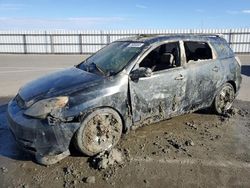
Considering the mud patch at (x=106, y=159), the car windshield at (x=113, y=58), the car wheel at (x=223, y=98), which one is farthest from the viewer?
the car wheel at (x=223, y=98)

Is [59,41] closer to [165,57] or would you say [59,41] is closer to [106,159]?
[165,57]

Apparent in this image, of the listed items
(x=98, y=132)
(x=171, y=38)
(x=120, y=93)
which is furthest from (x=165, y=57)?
(x=98, y=132)

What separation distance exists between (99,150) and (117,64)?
1.47 meters

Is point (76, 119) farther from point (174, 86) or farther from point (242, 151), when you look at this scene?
point (242, 151)

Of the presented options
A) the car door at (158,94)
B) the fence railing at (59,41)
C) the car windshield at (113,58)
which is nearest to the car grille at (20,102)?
the car windshield at (113,58)

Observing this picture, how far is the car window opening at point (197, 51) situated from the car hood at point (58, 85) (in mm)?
1913

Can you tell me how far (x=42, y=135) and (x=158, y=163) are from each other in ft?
5.55

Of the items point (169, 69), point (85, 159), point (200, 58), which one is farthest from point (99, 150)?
point (200, 58)

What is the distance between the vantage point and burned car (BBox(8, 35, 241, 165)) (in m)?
3.98

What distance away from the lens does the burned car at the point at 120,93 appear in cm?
398

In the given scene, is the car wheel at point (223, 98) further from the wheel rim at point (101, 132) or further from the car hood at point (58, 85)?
the car hood at point (58, 85)

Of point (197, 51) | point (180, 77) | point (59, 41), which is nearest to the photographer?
point (180, 77)

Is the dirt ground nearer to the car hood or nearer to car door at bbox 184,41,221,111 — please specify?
car door at bbox 184,41,221,111

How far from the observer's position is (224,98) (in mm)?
6168
